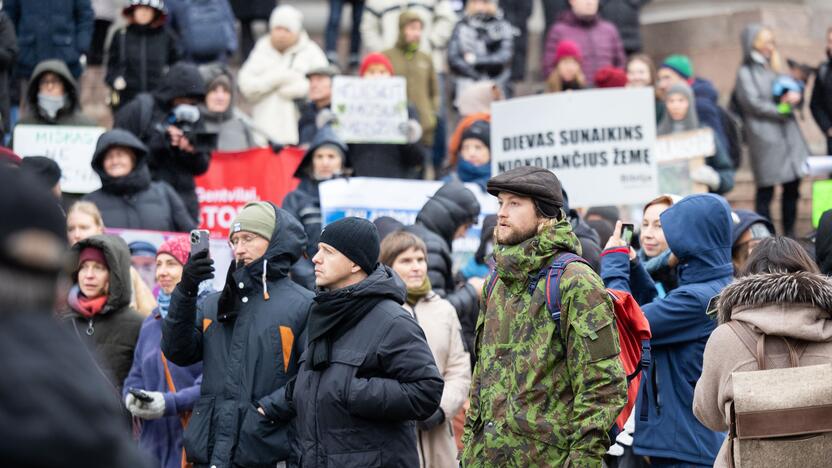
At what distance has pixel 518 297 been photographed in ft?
19.1

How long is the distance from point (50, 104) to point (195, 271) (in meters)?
5.56

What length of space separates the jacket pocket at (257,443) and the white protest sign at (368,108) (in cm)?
588

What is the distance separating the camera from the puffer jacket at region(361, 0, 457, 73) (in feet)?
52.7

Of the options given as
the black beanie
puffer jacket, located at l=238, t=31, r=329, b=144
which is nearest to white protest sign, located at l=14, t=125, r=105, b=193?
puffer jacket, located at l=238, t=31, r=329, b=144

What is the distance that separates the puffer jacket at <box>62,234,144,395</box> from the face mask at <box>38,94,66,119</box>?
3.84 m

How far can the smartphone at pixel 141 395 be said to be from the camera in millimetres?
7418

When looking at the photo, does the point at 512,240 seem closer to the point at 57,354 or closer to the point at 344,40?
the point at 57,354

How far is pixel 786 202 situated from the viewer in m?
14.9

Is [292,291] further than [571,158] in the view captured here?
No

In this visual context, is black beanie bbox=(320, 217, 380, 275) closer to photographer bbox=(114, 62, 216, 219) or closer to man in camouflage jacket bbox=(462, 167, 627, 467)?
man in camouflage jacket bbox=(462, 167, 627, 467)

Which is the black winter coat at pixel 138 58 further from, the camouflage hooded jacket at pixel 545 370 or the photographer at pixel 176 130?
the camouflage hooded jacket at pixel 545 370

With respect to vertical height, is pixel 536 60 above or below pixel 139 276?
above

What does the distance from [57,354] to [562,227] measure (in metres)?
3.65

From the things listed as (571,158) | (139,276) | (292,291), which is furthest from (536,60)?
(292,291)
